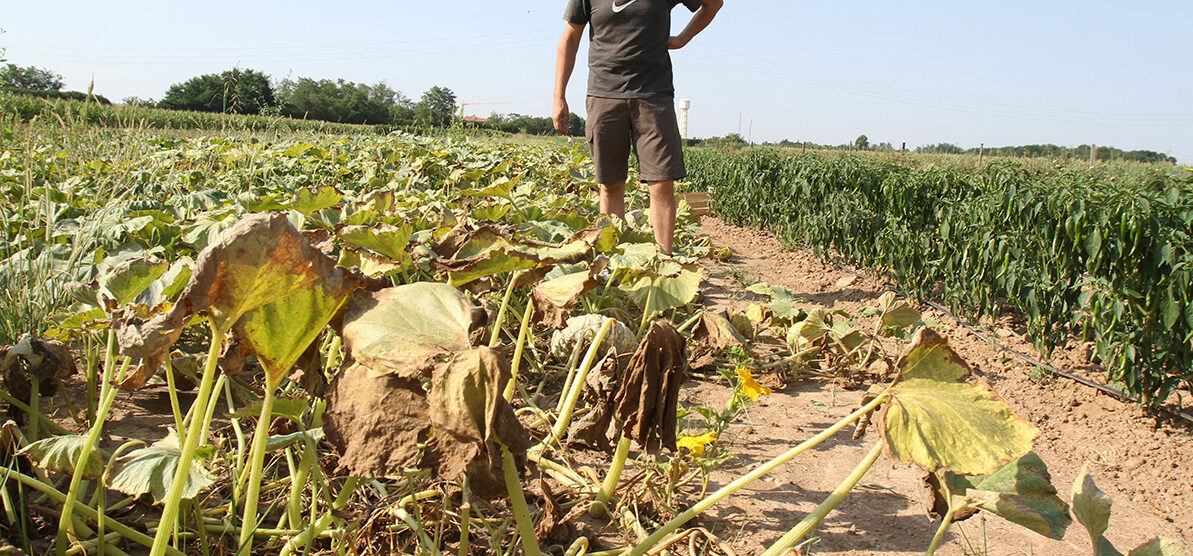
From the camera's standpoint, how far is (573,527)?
151 cm

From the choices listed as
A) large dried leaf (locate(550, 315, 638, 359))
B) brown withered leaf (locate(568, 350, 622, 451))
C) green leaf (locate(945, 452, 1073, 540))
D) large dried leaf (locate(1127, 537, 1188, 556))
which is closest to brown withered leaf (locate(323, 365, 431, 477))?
brown withered leaf (locate(568, 350, 622, 451))

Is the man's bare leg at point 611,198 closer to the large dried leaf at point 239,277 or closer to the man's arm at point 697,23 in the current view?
the man's arm at point 697,23

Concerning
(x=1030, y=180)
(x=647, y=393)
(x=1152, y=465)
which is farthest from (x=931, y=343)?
(x=1030, y=180)

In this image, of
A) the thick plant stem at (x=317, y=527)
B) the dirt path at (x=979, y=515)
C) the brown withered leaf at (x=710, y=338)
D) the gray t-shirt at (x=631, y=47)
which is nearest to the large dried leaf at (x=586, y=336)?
the brown withered leaf at (x=710, y=338)

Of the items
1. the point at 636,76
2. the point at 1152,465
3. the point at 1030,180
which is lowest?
the point at 1152,465

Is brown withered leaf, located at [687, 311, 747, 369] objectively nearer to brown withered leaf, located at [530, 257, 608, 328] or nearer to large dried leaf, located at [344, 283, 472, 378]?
brown withered leaf, located at [530, 257, 608, 328]

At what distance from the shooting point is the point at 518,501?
3.35 ft

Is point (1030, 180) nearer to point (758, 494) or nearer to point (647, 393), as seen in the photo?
point (758, 494)

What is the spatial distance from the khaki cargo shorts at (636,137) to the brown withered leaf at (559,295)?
2318 millimetres

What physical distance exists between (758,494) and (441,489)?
0.75 meters

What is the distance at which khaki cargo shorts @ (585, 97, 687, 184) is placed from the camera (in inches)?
149

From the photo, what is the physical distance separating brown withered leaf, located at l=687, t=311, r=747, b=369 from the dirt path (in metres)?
0.10

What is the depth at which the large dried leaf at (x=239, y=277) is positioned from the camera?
76 cm

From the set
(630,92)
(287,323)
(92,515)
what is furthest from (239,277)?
(630,92)
